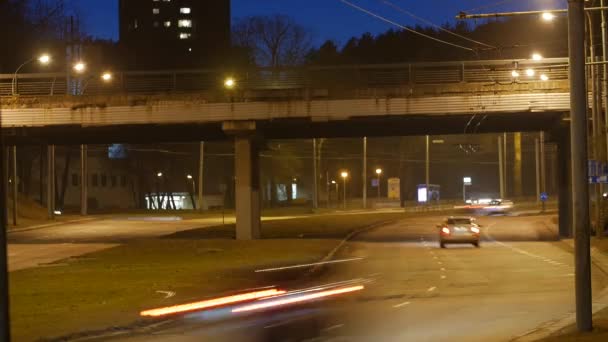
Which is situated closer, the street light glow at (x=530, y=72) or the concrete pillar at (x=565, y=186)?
the street light glow at (x=530, y=72)

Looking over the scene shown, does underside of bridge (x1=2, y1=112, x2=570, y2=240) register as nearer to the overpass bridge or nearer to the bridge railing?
the overpass bridge

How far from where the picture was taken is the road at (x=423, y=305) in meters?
14.5

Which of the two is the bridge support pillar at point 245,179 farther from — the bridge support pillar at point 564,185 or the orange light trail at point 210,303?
the orange light trail at point 210,303

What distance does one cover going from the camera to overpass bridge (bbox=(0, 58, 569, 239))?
38.6 meters

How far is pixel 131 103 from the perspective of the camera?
40344 millimetres

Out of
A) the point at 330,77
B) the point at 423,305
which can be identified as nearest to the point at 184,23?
the point at 330,77

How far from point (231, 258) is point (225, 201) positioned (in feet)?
242

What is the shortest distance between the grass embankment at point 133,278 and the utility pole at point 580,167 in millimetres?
8030

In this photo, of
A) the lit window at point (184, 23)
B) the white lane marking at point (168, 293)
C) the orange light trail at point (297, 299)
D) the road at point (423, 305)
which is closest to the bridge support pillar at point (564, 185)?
the road at point (423, 305)

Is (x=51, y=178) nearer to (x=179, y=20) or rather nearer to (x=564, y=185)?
(x=564, y=185)

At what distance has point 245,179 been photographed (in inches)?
1630

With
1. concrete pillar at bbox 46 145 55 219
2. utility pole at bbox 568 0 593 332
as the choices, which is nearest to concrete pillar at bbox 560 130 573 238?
utility pole at bbox 568 0 593 332

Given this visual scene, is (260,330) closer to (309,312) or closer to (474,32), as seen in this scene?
(309,312)

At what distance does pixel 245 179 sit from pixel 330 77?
6.03m
